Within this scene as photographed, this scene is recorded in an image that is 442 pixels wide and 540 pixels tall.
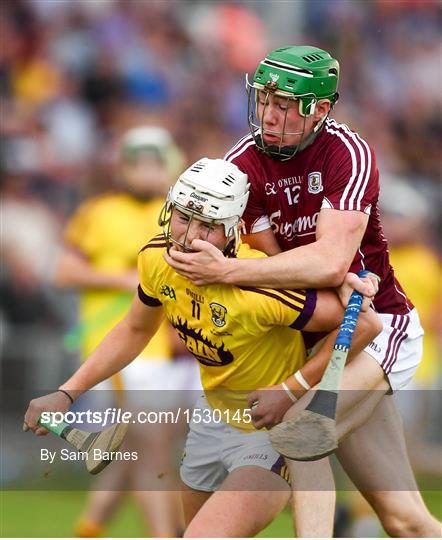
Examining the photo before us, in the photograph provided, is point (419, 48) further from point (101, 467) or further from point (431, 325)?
point (101, 467)

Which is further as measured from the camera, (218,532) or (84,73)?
(84,73)

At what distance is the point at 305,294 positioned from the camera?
4012mm

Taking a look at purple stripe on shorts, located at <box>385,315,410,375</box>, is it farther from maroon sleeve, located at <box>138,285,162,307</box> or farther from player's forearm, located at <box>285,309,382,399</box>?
maroon sleeve, located at <box>138,285,162,307</box>

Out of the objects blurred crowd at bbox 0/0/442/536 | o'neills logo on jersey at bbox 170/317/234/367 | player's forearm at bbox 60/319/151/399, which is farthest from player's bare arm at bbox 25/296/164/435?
blurred crowd at bbox 0/0/442/536

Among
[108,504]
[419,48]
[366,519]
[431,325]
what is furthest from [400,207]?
[419,48]

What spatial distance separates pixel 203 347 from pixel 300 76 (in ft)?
3.14

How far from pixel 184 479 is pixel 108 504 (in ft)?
5.34

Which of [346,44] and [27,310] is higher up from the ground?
[346,44]

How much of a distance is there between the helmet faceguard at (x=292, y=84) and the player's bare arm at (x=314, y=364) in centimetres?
51

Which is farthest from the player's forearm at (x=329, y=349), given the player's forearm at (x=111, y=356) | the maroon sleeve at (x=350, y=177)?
the player's forearm at (x=111, y=356)

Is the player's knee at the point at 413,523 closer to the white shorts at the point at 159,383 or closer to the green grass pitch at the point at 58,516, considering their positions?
the white shorts at the point at 159,383

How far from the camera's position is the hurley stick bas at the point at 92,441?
164 inches

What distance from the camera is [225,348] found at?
4.09 metres

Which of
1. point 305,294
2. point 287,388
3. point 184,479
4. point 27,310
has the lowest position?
point 27,310
